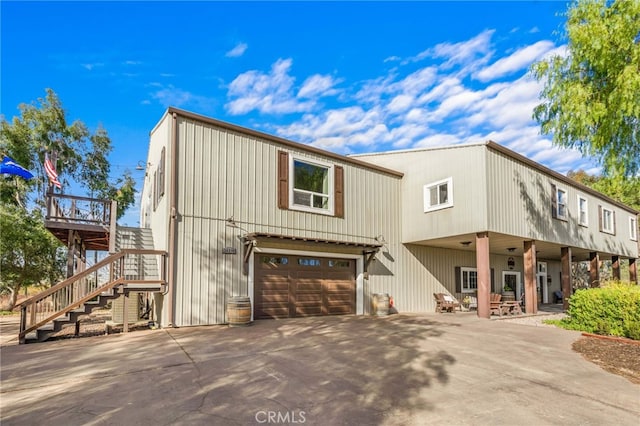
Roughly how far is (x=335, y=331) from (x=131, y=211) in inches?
812

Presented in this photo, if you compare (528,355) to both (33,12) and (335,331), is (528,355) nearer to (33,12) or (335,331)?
(335,331)

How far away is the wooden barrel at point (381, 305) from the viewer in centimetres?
1225

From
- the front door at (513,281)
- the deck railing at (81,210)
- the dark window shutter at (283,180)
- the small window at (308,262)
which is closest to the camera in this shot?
the deck railing at (81,210)

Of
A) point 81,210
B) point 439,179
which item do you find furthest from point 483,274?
point 81,210

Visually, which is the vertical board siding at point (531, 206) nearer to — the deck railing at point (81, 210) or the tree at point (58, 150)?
the deck railing at point (81, 210)

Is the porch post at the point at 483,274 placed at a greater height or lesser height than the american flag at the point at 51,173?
lesser

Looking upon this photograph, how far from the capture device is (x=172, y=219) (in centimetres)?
915

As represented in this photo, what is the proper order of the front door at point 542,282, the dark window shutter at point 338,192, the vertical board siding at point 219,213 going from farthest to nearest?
the front door at point 542,282
the dark window shutter at point 338,192
the vertical board siding at point 219,213

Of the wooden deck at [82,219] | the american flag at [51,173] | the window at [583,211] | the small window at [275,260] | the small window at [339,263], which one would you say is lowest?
the small window at [339,263]

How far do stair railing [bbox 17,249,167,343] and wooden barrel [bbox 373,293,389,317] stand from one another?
671cm

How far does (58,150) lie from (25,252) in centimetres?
594

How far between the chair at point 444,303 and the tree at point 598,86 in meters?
7.08

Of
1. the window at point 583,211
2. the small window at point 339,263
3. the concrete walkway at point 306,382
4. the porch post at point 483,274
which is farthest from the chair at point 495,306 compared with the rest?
the window at point 583,211

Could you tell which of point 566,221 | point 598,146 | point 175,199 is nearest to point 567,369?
point 598,146
